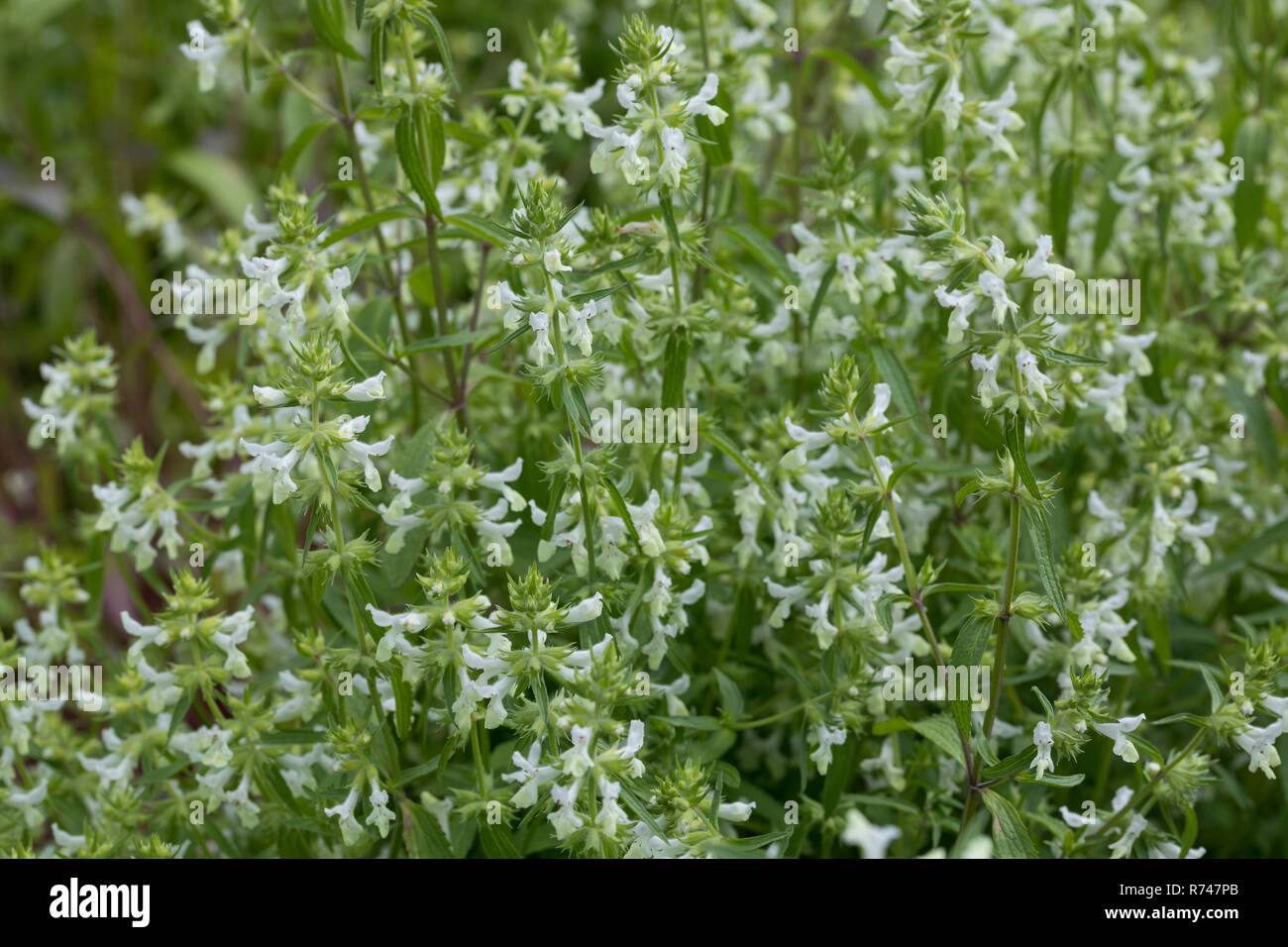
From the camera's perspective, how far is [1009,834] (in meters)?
1.92

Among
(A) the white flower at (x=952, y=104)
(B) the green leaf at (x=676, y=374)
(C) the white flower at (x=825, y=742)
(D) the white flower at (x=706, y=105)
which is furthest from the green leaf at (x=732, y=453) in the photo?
(A) the white flower at (x=952, y=104)

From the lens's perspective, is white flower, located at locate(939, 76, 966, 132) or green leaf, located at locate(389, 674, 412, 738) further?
white flower, located at locate(939, 76, 966, 132)

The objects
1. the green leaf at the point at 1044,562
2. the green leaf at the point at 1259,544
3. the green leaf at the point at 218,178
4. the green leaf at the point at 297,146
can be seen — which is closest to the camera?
the green leaf at the point at 1044,562

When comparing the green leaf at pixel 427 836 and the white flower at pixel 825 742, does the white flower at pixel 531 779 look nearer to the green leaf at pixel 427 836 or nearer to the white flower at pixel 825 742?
the green leaf at pixel 427 836

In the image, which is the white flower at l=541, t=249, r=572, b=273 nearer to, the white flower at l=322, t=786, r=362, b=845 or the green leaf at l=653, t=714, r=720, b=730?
the green leaf at l=653, t=714, r=720, b=730

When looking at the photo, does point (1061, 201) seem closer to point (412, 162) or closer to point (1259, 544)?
point (1259, 544)

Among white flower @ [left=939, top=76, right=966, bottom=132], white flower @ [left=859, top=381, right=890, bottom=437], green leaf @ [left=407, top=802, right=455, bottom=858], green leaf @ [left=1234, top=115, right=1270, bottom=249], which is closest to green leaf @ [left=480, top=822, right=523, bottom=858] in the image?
green leaf @ [left=407, top=802, right=455, bottom=858]

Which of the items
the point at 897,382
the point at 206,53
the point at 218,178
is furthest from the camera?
the point at 218,178

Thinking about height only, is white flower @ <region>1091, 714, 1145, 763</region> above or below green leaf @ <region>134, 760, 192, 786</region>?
above

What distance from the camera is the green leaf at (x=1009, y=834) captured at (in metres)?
1.90

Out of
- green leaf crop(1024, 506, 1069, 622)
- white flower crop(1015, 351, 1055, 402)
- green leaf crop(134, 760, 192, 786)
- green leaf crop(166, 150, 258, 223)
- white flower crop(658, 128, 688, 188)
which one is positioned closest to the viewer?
white flower crop(1015, 351, 1055, 402)

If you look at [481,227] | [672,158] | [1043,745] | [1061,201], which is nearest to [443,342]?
[481,227]

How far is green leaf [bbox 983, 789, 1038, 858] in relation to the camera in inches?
74.9

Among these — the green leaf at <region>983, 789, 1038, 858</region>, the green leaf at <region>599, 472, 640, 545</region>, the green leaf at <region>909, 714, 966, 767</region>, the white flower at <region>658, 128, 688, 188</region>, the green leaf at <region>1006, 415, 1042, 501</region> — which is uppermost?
the white flower at <region>658, 128, 688, 188</region>
